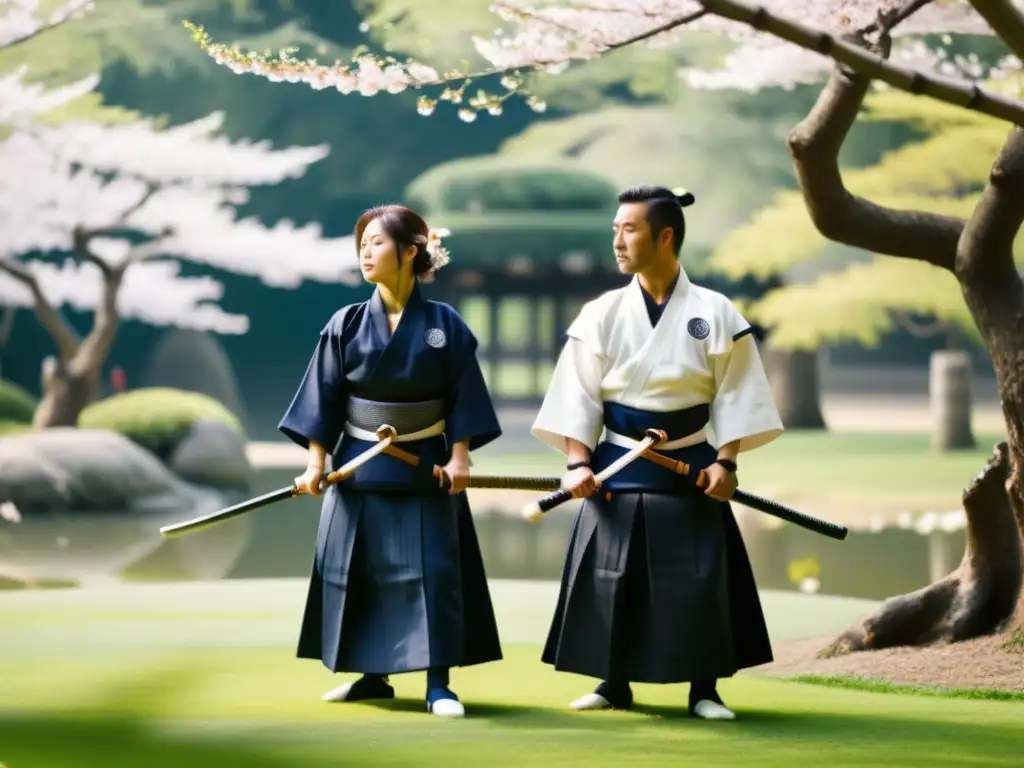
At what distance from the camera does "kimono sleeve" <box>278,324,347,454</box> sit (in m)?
3.84

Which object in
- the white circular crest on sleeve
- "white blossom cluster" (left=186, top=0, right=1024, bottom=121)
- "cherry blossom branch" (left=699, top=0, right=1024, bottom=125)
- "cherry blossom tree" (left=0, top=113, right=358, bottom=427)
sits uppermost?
"cherry blossom tree" (left=0, top=113, right=358, bottom=427)

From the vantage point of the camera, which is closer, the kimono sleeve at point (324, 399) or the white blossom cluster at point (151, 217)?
the kimono sleeve at point (324, 399)

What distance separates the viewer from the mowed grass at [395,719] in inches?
127

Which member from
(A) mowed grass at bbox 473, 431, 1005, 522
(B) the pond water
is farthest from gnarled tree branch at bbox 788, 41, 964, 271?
(A) mowed grass at bbox 473, 431, 1005, 522

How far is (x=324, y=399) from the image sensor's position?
12.6 ft

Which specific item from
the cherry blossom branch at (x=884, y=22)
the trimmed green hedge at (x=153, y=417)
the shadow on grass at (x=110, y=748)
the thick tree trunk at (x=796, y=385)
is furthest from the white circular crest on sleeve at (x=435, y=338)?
the thick tree trunk at (x=796, y=385)

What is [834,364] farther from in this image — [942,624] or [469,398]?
[469,398]

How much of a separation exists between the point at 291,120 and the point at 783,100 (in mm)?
5442

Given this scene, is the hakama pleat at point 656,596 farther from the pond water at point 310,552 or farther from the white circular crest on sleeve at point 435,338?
the pond water at point 310,552

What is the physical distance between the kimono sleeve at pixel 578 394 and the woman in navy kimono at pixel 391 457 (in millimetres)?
152

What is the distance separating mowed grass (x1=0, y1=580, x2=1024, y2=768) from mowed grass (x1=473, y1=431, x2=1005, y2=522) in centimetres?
748

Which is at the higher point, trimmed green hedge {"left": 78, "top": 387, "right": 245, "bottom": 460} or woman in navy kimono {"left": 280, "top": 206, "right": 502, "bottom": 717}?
trimmed green hedge {"left": 78, "top": 387, "right": 245, "bottom": 460}

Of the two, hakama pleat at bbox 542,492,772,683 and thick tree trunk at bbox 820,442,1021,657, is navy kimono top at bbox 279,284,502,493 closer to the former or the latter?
hakama pleat at bbox 542,492,772,683

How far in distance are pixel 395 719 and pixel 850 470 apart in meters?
10.9
